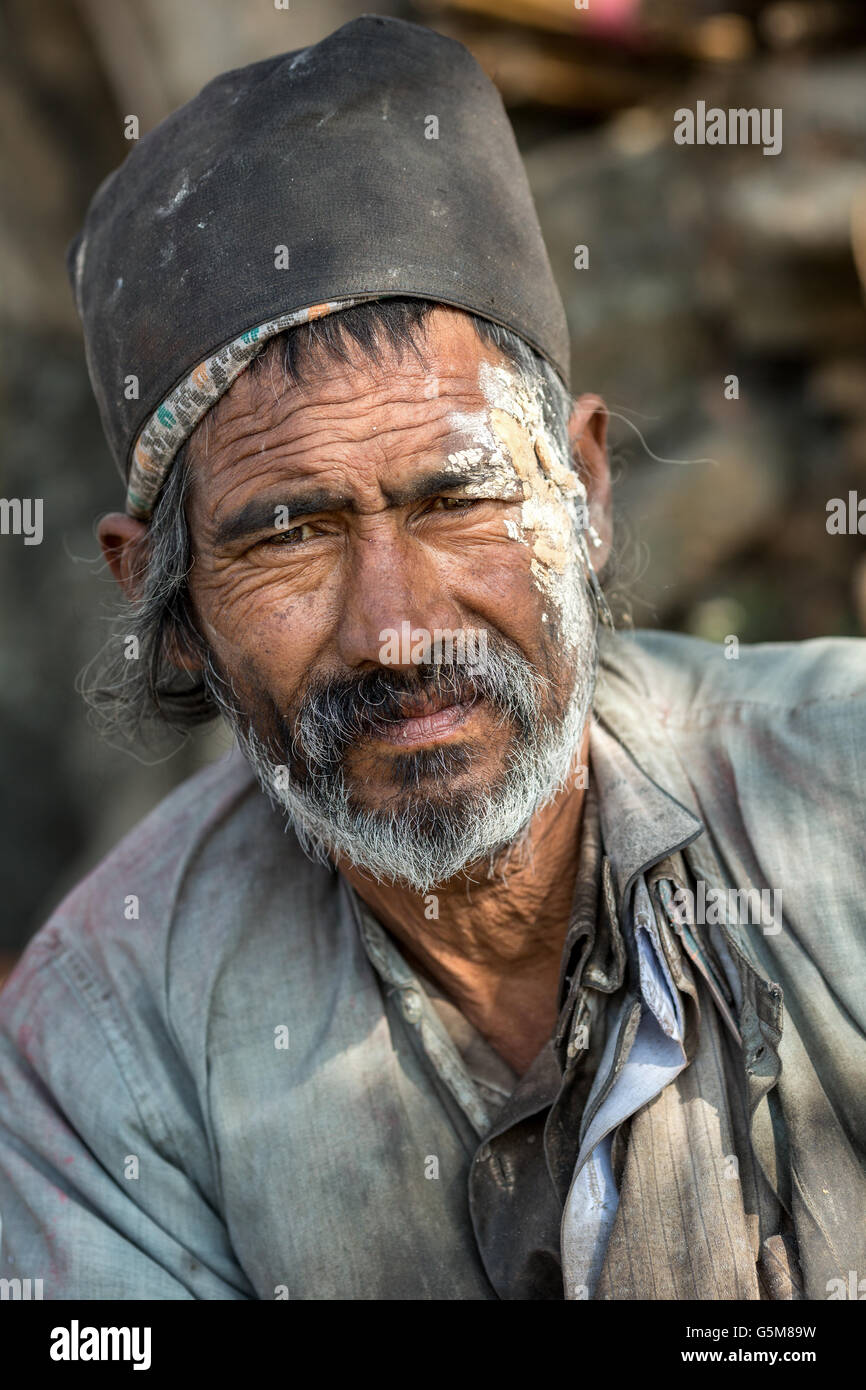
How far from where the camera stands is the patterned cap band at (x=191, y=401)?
210 centimetres

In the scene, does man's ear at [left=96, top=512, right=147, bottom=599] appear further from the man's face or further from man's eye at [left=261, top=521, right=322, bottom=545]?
man's eye at [left=261, top=521, right=322, bottom=545]

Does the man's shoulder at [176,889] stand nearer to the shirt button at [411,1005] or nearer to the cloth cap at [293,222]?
the shirt button at [411,1005]

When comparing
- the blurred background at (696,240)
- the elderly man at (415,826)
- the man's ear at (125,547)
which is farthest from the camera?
the blurred background at (696,240)

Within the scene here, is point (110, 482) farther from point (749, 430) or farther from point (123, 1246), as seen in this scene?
point (123, 1246)

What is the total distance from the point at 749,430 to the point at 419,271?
10.1 ft

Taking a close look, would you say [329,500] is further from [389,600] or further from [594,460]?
[594,460]

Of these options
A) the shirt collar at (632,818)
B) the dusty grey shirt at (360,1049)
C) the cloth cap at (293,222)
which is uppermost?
the cloth cap at (293,222)

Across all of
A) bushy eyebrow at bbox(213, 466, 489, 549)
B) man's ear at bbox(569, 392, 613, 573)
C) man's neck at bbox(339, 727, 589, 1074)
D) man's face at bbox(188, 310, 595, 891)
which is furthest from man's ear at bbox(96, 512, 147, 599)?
man's ear at bbox(569, 392, 613, 573)

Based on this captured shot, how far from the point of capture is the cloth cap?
6.97ft

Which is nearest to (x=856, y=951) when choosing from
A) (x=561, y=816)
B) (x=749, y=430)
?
(x=561, y=816)

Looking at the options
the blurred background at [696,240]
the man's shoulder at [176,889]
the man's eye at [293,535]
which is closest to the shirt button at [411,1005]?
the man's shoulder at [176,889]

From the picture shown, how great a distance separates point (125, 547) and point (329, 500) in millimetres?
591

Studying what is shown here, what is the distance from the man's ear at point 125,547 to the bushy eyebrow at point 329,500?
368 millimetres

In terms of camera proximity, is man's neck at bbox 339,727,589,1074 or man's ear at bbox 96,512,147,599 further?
man's ear at bbox 96,512,147,599
